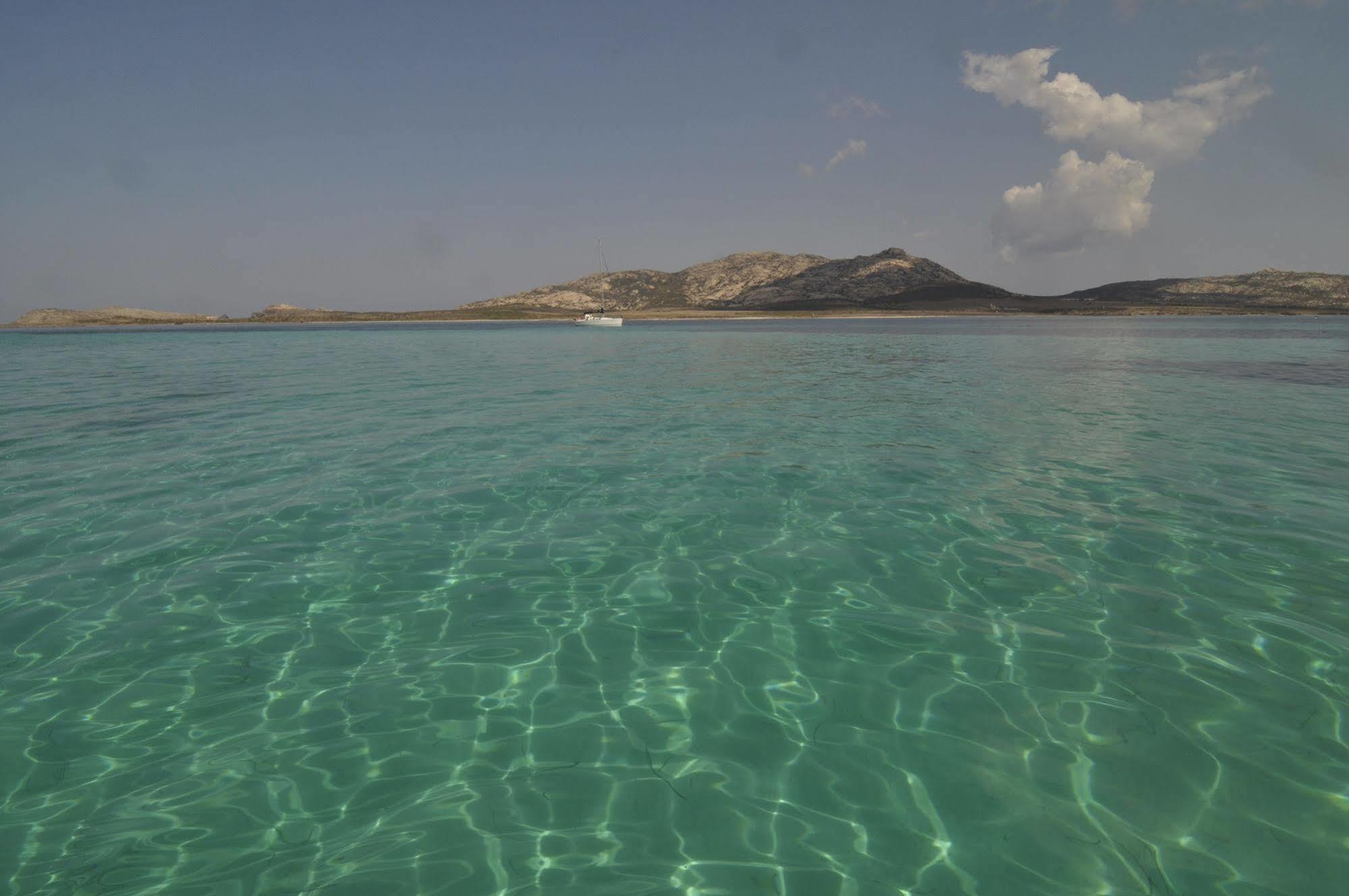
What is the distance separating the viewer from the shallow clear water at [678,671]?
3.62m

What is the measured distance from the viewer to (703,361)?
36.3 meters

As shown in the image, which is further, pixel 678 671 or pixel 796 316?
pixel 796 316

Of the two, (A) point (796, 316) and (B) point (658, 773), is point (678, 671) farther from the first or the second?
(A) point (796, 316)

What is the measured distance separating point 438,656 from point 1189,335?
77.6 m

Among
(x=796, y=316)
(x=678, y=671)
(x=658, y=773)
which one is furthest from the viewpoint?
(x=796, y=316)

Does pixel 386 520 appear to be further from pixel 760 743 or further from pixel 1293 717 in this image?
pixel 1293 717

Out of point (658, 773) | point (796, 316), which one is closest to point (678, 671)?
point (658, 773)

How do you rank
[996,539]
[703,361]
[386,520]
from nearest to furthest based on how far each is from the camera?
[996,539] → [386,520] → [703,361]

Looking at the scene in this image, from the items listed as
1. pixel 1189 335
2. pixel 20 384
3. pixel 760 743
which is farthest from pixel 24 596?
pixel 1189 335

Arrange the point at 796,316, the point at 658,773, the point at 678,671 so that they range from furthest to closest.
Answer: the point at 796,316
the point at 678,671
the point at 658,773

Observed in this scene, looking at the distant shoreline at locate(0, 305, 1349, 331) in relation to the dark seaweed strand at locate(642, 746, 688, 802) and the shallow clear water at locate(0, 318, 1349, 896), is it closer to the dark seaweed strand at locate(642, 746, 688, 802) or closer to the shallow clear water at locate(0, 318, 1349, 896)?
the shallow clear water at locate(0, 318, 1349, 896)

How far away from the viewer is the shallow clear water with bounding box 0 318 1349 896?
3.62 metres

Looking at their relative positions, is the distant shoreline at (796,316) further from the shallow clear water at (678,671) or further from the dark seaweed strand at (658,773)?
the dark seaweed strand at (658,773)

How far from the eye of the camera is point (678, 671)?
5391mm
